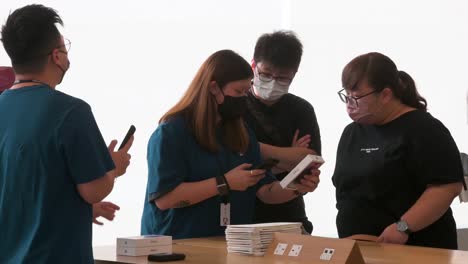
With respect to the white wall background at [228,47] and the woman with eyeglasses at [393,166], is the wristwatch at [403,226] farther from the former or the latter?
the white wall background at [228,47]

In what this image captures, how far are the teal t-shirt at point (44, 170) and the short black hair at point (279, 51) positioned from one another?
1583 millimetres

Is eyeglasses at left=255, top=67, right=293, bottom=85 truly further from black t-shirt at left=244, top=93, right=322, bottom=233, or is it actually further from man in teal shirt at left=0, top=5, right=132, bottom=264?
man in teal shirt at left=0, top=5, right=132, bottom=264

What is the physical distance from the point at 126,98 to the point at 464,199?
6.85 ft

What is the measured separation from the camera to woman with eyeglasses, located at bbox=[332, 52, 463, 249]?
3590 mm

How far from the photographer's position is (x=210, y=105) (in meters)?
3.72

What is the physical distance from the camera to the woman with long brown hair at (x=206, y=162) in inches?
141

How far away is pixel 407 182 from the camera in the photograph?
145 inches

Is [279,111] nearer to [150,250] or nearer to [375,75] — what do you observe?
[375,75]

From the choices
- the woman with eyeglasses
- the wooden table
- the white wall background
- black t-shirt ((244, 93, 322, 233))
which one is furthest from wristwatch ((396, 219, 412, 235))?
the white wall background

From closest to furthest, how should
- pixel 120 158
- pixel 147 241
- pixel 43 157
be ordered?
pixel 43 157 → pixel 120 158 → pixel 147 241

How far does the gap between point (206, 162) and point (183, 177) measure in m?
0.13

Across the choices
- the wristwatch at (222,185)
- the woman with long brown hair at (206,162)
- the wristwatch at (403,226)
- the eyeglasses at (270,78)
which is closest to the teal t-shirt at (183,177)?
the woman with long brown hair at (206,162)

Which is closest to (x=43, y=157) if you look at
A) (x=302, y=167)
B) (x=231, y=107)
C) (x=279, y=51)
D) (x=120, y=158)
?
(x=120, y=158)

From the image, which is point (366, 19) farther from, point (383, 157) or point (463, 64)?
point (383, 157)
